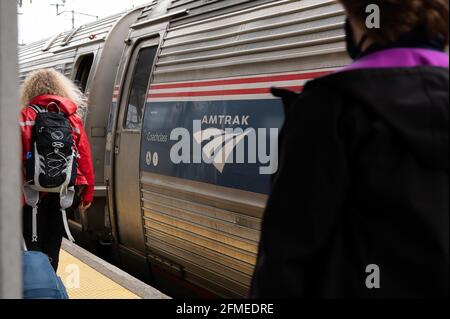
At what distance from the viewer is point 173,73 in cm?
462

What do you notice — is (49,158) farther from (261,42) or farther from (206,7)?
(206,7)

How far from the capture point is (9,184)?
1.13 metres

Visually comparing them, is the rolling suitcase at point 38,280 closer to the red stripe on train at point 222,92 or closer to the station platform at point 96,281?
the station platform at point 96,281

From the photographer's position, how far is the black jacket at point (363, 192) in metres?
1.24

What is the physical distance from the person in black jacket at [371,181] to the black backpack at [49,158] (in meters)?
2.47

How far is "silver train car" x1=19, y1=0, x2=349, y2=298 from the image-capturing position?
344cm

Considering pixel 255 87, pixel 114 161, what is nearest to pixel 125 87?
pixel 114 161

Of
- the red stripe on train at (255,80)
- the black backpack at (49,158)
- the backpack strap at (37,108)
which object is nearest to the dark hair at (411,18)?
the red stripe on train at (255,80)

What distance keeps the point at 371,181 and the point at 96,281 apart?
3005 mm

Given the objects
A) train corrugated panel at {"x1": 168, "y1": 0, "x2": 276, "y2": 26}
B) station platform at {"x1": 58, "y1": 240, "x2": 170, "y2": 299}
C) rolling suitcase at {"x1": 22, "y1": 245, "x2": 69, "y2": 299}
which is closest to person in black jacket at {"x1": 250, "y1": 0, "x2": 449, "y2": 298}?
rolling suitcase at {"x1": 22, "y1": 245, "x2": 69, "y2": 299}

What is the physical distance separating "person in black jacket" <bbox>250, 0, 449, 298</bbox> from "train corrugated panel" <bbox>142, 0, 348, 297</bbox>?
1787 millimetres

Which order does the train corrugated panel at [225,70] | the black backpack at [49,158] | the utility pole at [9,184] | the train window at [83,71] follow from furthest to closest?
the train window at [83,71]
the black backpack at [49,158]
the train corrugated panel at [225,70]
the utility pole at [9,184]

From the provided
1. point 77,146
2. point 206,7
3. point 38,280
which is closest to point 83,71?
point 206,7

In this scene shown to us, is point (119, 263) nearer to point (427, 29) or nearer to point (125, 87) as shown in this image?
point (125, 87)
